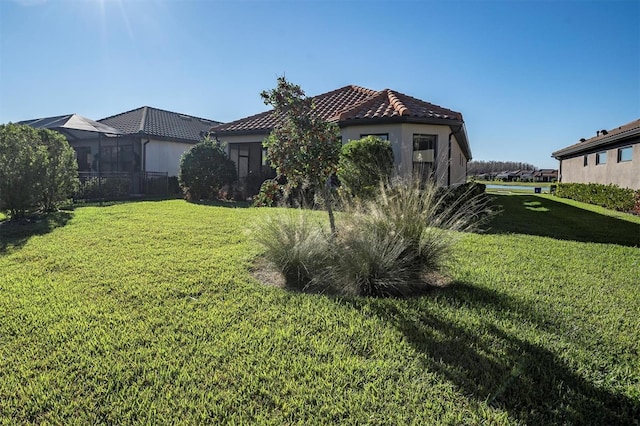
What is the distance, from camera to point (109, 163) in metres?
19.8

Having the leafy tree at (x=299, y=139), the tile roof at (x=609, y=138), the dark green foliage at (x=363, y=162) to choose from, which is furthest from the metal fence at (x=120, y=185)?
the tile roof at (x=609, y=138)

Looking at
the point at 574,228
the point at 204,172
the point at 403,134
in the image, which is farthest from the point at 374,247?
the point at 204,172

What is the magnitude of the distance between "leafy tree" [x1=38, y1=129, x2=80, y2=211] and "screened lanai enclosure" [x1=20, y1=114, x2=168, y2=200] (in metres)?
3.19

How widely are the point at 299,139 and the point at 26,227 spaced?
6.57 m

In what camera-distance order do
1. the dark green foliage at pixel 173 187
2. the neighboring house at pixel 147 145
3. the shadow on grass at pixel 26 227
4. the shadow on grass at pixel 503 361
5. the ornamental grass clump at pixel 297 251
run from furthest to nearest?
1. the neighboring house at pixel 147 145
2. the dark green foliage at pixel 173 187
3. the shadow on grass at pixel 26 227
4. the ornamental grass clump at pixel 297 251
5. the shadow on grass at pixel 503 361

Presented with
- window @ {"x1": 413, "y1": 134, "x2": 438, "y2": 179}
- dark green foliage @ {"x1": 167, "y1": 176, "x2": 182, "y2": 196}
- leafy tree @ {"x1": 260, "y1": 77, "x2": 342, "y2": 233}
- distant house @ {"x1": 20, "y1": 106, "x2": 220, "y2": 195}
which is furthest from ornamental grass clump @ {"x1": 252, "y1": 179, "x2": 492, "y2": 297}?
distant house @ {"x1": 20, "y1": 106, "x2": 220, "y2": 195}

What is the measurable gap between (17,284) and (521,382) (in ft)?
16.9

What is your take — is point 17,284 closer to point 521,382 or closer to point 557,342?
point 521,382

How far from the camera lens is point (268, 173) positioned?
14383mm

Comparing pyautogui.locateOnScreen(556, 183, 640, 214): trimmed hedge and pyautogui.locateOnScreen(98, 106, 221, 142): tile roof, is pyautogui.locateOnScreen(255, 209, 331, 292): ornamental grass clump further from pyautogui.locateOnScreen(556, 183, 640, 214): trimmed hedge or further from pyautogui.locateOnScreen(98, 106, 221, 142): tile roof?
pyautogui.locateOnScreen(98, 106, 221, 142): tile roof

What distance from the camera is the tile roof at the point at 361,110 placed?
1166 centimetres

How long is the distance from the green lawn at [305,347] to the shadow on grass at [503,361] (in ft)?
0.04

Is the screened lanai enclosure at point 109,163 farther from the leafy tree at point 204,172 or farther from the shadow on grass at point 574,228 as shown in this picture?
the shadow on grass at point 574,228

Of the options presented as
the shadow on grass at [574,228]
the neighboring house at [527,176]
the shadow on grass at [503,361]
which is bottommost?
the shadow on grass at [503,361]
